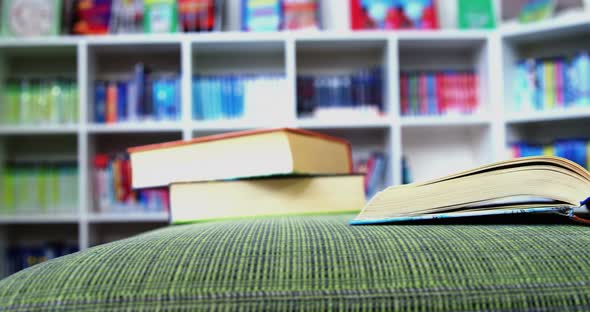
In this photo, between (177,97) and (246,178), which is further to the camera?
(177,97)

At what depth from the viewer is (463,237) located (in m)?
0.42

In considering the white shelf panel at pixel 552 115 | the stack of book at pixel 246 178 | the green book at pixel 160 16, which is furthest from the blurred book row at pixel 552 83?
the stack of book at pixel 246 178

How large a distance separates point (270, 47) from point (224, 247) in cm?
230

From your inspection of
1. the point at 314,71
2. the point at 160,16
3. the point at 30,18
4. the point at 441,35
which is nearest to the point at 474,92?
the point at 441,35

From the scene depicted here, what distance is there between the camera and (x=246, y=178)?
2.82 feet

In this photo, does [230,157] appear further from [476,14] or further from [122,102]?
[476,14]

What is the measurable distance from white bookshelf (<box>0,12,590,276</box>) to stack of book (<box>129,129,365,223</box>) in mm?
1547

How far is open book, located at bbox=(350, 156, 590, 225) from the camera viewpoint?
1.56ft

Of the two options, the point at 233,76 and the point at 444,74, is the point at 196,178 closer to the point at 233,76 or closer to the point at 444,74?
the point at 233,76

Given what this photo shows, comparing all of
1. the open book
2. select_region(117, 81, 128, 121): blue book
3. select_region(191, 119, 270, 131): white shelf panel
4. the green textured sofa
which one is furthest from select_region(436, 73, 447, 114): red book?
the green textured sofa

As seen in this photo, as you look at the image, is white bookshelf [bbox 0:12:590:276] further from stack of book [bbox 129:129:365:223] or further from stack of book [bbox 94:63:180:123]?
stack of book [bbox 129:129:365:223]

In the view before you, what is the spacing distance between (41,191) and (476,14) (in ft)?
6.66

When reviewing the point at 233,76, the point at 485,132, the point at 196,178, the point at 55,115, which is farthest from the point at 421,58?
the point at 196,178

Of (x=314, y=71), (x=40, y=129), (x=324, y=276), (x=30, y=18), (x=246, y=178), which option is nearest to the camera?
(x=324, y=276)
